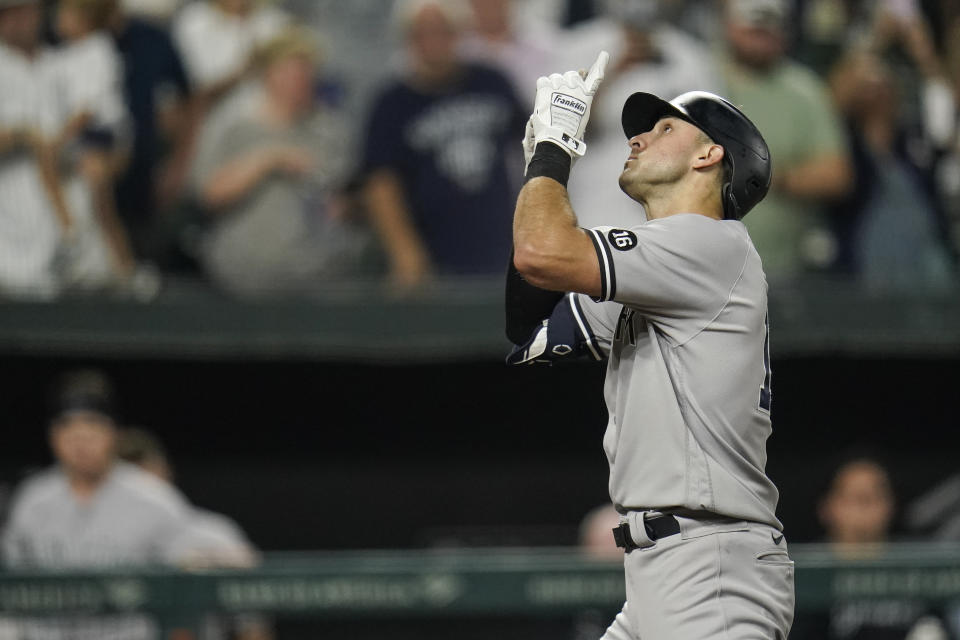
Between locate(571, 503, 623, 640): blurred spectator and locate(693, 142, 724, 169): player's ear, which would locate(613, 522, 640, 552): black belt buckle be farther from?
locate(571, 503, 623, 640): blurred spectator

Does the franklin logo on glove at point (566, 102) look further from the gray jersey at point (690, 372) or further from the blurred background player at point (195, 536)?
the blurred background player at point (195, 536)

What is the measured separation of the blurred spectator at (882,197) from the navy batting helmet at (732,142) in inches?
120

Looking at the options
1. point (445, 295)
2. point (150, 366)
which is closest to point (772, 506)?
point (445, 295)

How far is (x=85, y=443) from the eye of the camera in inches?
195

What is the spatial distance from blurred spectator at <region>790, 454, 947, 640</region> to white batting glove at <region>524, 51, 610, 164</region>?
7.64 ft

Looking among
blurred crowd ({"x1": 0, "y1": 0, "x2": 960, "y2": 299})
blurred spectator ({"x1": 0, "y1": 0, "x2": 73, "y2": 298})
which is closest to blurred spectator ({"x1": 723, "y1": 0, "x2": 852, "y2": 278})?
blurred crowd ({"x1": 0, "y1": 0, "x2": 960, "y2": 299})

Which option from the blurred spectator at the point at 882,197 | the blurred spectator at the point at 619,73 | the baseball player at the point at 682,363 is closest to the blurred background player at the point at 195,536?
the blurred spectator at the point at 619,73

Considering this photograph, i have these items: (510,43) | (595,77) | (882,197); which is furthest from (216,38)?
(595,77)

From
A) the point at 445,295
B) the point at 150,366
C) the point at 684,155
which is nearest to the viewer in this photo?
the point at 684,155

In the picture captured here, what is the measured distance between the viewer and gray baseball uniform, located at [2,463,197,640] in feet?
16.1

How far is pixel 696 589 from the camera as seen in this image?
2398 millimetres

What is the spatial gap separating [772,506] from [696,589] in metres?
0.24

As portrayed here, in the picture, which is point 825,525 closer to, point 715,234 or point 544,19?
point 544,19

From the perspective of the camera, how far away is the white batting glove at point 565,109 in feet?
8.32
